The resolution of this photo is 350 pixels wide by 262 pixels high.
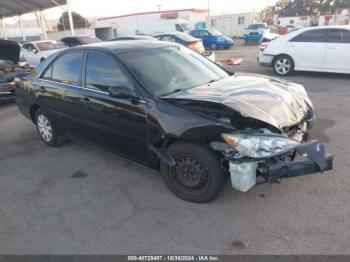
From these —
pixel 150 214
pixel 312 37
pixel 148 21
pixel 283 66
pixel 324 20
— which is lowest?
pixel 150 214

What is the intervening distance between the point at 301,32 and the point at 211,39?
14304 millimetres

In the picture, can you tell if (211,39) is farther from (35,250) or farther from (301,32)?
(35,250)

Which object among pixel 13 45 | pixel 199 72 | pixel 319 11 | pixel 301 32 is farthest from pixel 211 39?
pixel 319 11

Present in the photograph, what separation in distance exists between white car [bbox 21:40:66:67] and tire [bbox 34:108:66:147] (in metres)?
9.77

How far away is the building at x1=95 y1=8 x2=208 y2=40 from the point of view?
1423 inches

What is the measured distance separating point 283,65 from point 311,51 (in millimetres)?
958

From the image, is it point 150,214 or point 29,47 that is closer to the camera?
point 150,214

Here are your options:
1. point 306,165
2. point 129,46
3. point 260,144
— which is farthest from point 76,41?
point 306,165

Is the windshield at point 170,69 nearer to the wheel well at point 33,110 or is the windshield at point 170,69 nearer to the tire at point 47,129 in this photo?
the tire at point 47,129

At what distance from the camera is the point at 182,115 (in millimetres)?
3277

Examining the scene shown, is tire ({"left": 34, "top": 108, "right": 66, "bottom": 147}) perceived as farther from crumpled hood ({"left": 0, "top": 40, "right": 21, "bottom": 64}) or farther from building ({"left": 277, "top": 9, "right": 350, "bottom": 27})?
building ({"left": 277, "top": 9, "right": 350, "bottom": 27})

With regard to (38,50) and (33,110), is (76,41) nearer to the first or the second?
(38,50)

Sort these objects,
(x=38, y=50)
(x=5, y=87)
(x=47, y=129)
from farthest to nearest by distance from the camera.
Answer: (x=38, y=50), (x=5, y=87), (x=47, y=129)

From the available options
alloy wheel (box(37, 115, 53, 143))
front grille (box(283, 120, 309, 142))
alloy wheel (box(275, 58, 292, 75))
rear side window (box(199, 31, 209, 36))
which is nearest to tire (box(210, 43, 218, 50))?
rear side window (box(199, 31, 209, 36))
